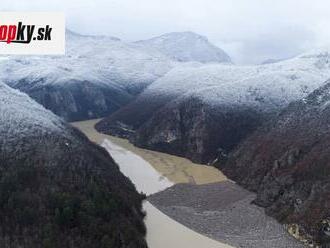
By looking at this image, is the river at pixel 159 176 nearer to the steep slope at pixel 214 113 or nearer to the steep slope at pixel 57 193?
the steep slope at pixel 57 193

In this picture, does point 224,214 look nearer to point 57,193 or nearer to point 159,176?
point 57,193

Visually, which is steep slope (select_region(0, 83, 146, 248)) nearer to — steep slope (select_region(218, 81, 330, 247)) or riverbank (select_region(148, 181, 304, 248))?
riverbank (select_region(148, 181, 304, 248))

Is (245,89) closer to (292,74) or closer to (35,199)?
(292,74)

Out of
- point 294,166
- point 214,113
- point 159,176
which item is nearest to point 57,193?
point 294,166

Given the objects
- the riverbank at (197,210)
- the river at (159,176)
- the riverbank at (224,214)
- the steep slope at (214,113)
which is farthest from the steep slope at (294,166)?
the steep slope at (214,113)

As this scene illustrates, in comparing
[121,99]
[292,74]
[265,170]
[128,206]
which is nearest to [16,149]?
[128,206]

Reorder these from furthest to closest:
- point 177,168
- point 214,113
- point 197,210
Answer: point 214,113, point 177,168, point 197,210
